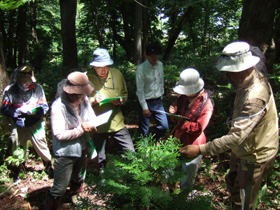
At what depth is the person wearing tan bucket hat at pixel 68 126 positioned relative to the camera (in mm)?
3541

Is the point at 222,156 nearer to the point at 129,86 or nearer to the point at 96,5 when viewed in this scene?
the point at 129,86

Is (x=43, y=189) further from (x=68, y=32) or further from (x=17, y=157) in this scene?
(x=68, y=32)

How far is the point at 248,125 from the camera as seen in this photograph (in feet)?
8.98

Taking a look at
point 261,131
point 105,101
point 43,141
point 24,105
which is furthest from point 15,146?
point 261,131

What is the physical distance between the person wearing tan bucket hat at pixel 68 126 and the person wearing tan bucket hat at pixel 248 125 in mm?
1420

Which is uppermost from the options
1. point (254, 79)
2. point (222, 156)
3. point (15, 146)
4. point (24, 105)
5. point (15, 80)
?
point (254, 79)

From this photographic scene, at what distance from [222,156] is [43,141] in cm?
323

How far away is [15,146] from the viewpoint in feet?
16.9

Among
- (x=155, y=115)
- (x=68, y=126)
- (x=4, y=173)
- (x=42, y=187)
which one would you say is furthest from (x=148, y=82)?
(x=4, y=173)

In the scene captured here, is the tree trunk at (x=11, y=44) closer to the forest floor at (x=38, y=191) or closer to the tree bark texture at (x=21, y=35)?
the tree bark texture at (x=21, y=35)

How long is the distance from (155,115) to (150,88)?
502 millimetres

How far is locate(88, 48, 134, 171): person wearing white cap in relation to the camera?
439 cm

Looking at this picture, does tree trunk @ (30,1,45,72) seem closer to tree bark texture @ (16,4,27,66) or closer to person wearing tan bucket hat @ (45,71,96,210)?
tree bark texture @ (16,4,27,66)

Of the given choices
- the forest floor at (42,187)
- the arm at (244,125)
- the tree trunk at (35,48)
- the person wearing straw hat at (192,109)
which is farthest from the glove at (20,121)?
the tree trunk at (35,48)
